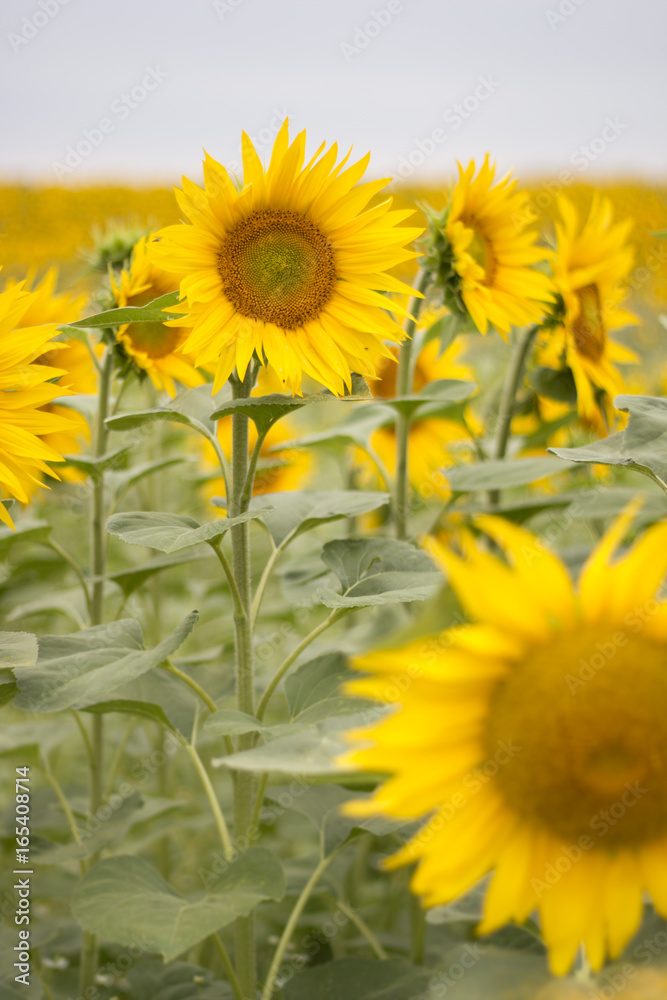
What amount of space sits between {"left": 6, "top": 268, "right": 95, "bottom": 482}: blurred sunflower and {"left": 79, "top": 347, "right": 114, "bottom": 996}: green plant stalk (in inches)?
1.7

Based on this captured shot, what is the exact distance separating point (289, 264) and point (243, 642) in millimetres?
440

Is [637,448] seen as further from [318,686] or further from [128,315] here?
[128,315]

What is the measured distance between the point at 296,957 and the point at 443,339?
37.0 inches

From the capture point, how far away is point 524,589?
18.9 inches

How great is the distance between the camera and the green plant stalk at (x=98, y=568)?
1.18 metres

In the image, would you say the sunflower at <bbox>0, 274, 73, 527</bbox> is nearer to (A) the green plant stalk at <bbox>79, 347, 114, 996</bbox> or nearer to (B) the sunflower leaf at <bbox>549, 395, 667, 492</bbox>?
(A) the green plant stalk at <bbox>79, 347, 114, 996</bbox>

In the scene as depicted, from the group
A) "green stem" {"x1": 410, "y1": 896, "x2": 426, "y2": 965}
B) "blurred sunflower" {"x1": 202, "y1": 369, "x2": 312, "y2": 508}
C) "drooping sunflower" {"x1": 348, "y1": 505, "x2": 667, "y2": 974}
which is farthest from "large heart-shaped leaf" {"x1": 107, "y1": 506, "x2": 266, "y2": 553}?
"blurred sunflower" {"x1": 202, "y1": 369, "x2": 312, "y2": 508}

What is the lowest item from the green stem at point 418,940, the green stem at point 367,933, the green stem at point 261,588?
the green stem at point 418,940

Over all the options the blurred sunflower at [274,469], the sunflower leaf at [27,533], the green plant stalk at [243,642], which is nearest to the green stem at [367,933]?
the green plant stalk at [243,642]

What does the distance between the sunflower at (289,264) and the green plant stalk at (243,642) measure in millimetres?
67

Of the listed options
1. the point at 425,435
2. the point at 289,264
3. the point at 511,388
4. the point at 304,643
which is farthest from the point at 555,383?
the point at 304,643

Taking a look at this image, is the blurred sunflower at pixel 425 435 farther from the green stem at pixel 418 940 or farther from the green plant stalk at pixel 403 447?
the green stem at pixel 418 940

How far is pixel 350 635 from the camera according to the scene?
1.45 m

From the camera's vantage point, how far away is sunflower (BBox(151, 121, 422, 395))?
0.89 metres
